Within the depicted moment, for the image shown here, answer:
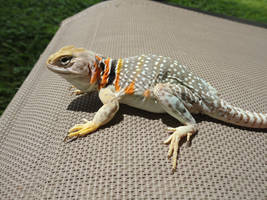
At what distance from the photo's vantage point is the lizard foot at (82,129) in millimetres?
1224

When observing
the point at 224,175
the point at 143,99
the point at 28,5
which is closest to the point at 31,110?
the point at 143,99

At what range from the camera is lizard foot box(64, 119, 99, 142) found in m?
1.22

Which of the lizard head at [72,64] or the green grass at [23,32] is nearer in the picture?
the lizard head at [72,64]

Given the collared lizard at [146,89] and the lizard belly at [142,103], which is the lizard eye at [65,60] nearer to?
the collared lizard at [146,89]

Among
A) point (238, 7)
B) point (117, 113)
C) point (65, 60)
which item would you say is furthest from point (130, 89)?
point (238, 7)

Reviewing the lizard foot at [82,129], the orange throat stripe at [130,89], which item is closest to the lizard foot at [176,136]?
the orange throat stripe at [130,89]

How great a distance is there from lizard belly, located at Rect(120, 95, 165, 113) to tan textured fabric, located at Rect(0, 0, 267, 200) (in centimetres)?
7

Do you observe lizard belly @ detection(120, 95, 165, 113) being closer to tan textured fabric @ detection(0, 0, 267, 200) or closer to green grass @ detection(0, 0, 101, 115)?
tan textured fabric @ detection(0, 0, 267, 200)

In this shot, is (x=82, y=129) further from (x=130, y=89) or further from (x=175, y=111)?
(x=175, y=111)

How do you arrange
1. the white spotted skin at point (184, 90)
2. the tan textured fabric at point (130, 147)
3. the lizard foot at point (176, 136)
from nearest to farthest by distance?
the tan textured fabric at point (130, 147) → the lizard foot at point (176, 136) → the white spotted skin at point (184, 90)

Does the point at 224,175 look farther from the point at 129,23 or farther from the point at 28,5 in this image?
the point at 28,5

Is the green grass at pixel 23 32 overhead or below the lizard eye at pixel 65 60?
below

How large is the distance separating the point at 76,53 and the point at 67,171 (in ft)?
2.36

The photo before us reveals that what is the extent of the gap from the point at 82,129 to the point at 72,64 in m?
0.42
